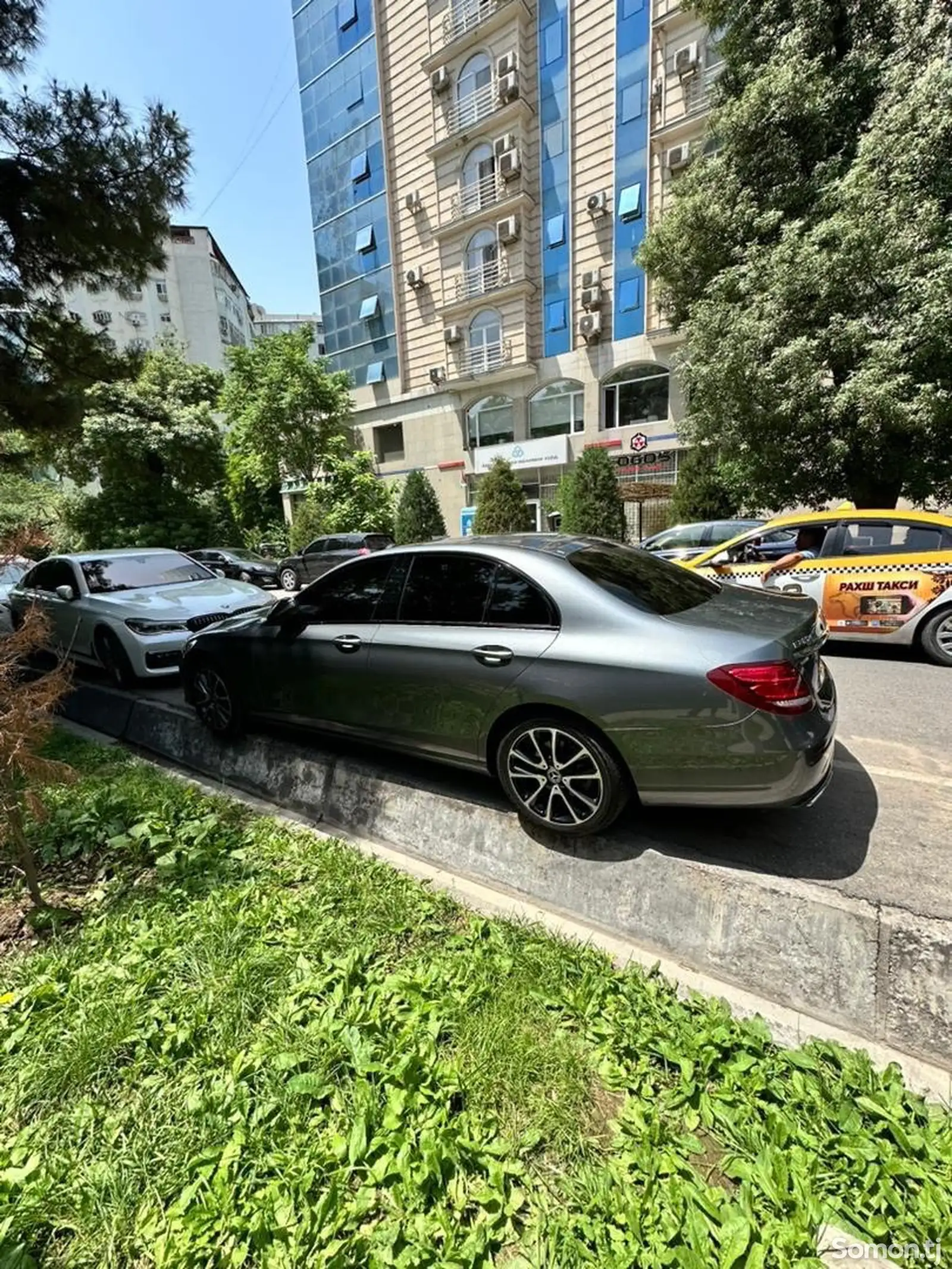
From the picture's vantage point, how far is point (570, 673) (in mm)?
2664

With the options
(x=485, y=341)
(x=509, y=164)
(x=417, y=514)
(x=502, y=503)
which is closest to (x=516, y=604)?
(x=502, y=503)

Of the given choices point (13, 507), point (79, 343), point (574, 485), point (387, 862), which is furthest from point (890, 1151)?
point (13, 507)

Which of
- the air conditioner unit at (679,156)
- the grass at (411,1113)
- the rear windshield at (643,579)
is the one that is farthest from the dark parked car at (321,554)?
the grass at (411,1113)

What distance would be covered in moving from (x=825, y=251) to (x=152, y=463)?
20230mm

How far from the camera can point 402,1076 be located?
72.4 inches

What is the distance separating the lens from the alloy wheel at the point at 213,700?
432 cm

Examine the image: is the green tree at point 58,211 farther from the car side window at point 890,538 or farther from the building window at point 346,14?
the building window at point 346,14

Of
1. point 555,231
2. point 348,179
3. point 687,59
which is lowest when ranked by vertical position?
point 555,231

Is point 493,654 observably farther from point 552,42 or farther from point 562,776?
point 552,42

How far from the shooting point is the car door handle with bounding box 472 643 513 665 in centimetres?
285

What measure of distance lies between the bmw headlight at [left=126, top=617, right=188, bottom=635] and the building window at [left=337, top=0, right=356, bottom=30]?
96.4ft

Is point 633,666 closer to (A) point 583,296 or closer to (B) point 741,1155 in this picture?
(B) point 741,1155

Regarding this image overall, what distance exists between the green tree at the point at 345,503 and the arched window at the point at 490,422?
4.34m

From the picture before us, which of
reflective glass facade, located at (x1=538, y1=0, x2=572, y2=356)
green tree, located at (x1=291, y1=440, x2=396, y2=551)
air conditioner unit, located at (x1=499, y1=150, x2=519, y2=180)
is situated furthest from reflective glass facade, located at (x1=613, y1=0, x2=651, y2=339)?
green tree, located at (x1=291, y1=440, x2=396, y2=551)
